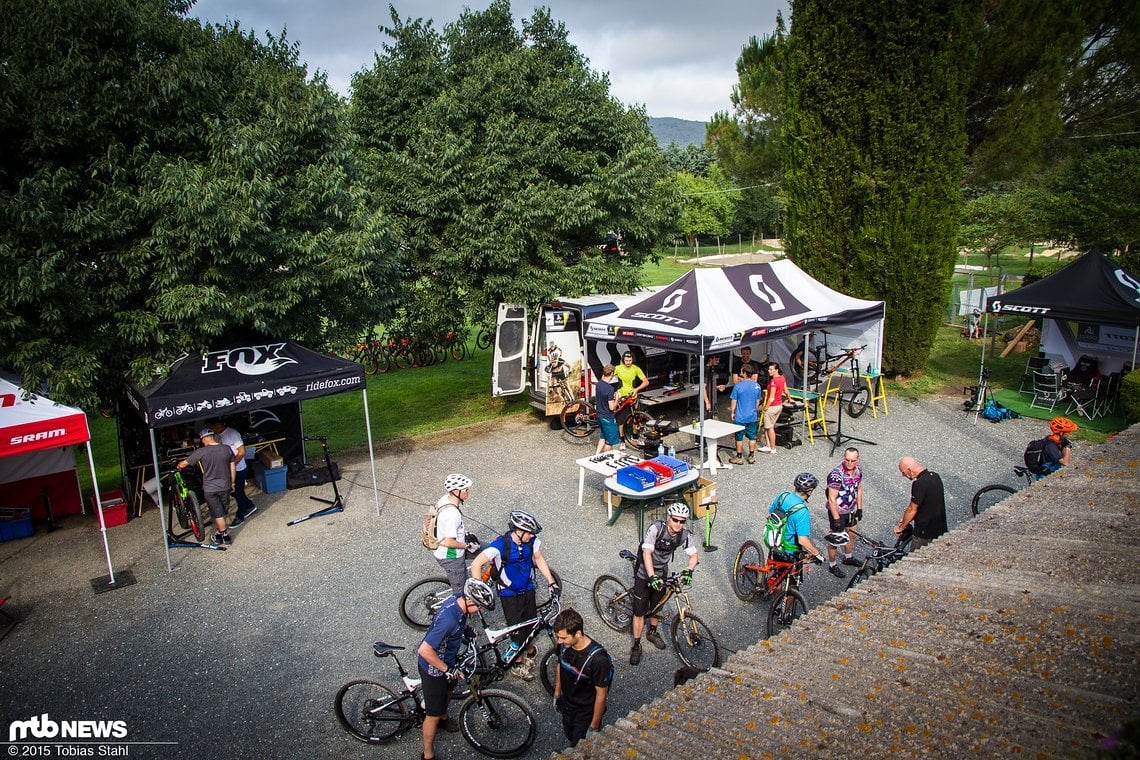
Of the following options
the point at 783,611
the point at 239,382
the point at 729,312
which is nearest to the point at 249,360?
the point at 239,382

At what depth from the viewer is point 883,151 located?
53.0ft

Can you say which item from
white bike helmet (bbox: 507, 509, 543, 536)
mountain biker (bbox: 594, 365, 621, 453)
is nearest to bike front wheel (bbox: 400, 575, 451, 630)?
white bike helmet (bbox: 507, 509, 543, 536)

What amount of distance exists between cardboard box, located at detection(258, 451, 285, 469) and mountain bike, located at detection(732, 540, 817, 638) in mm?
7297

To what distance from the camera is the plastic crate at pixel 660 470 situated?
8469mm

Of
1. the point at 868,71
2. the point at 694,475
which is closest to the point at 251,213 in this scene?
the point at 694,475

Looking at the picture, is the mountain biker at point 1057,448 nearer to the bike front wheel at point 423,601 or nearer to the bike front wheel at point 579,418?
the bike front wheel at point 423,601

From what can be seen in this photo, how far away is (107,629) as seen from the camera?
737 centimetres

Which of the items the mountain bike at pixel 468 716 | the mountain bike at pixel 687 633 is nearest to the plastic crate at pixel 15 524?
the mountain bike at pixel 468 716

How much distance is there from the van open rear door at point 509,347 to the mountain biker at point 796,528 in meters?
8.07

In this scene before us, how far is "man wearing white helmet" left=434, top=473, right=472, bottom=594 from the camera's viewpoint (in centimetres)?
639

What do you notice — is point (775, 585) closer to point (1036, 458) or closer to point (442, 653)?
point (442, 653)

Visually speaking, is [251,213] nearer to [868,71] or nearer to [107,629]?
[107,629]

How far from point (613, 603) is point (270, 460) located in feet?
22.0

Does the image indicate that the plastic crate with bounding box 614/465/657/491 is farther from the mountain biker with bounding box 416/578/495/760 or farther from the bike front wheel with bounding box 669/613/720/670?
the mountain biker with bounding box 416/578/495/760
